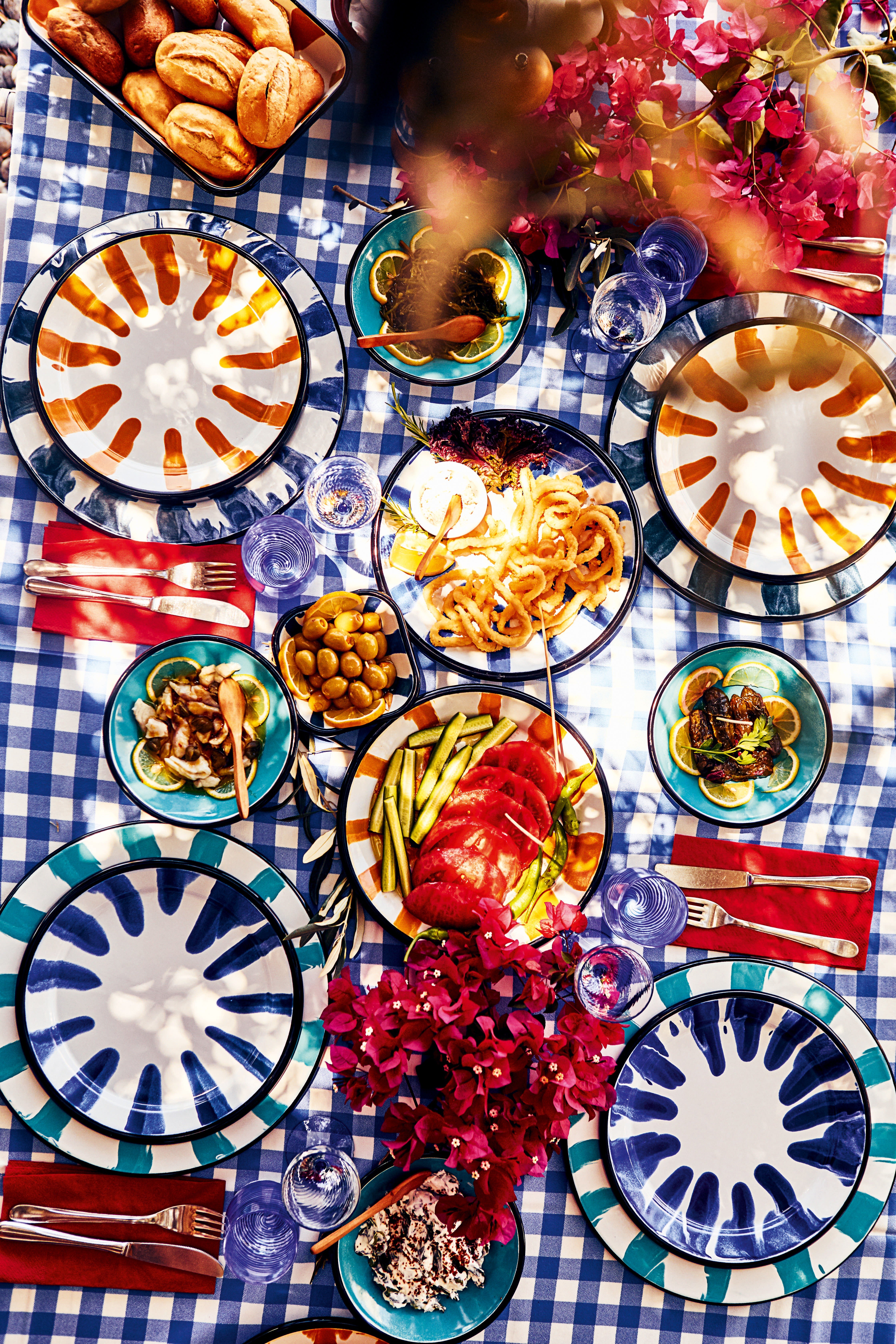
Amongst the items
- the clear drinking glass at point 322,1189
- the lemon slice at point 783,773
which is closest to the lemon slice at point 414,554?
the lemon slice at point 783,773

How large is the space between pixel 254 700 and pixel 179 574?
0.93 feet

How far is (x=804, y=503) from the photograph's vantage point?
182 cm

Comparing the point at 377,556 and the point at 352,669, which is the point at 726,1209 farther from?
the point at 377,556

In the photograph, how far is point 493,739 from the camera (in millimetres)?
1741

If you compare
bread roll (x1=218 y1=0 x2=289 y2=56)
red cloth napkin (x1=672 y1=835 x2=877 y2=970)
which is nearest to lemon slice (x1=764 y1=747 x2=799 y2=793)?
red cloth napkin (x1=672 y1=835 x2=877 y2=970)

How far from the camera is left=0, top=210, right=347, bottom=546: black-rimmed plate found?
67.7 inches

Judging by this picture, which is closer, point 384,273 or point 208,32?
point 208,32

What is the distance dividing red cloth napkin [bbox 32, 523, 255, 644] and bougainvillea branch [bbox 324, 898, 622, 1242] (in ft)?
2.34

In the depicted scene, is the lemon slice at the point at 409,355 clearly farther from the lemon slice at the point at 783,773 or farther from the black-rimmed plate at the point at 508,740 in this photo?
the lemon slice at the point at 783,773

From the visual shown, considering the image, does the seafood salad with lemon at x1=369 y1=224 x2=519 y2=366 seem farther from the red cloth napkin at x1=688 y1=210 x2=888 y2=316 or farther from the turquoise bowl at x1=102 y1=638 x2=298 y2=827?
the turquoise bowl at x1=102 y1=638 x2=298 y2=827

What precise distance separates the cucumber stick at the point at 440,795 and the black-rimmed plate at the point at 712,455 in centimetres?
55

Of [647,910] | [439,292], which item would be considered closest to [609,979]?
[647,910]

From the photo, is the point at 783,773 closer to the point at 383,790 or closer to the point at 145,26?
the point at 383,790

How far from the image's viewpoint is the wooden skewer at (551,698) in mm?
1714
